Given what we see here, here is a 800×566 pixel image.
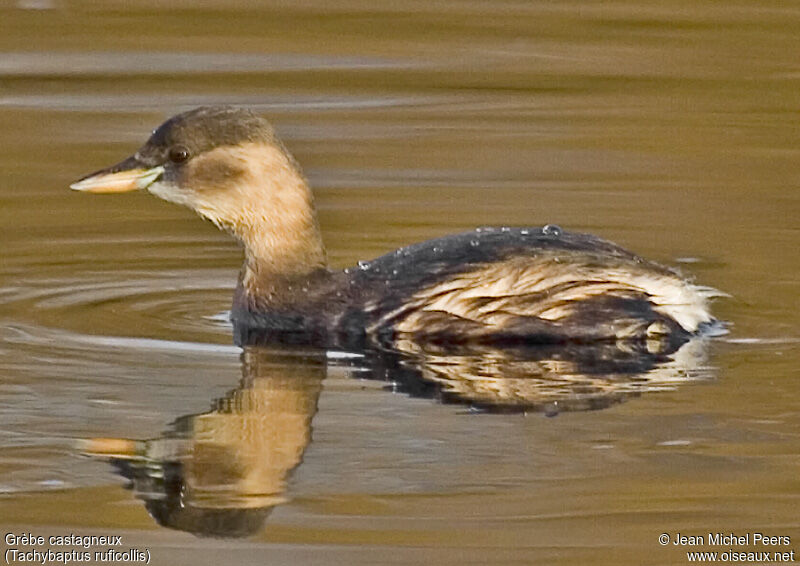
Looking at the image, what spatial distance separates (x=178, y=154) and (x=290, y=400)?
175cm

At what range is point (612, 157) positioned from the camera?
1116 cm

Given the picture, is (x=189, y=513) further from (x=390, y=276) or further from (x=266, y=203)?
(x=266, y=203)

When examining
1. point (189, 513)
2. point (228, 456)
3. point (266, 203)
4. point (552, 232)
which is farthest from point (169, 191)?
point (189, 513)

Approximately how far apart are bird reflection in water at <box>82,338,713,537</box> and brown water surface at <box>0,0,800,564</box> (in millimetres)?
20

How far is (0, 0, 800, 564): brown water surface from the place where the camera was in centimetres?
593

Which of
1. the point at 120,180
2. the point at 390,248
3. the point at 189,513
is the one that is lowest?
the point at 189,513

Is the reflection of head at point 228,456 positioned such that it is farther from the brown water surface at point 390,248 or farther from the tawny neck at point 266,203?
the tawny neck at point 266,203

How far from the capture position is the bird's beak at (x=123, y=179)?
331 inches

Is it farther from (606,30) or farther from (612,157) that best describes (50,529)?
(606,30)

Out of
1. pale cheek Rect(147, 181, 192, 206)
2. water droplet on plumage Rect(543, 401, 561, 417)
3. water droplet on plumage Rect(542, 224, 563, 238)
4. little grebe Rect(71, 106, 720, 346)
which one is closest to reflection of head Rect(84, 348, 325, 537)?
little grebe Rect(71, 106, 720, 346)

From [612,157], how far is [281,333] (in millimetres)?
3530

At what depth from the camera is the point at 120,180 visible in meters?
8.42

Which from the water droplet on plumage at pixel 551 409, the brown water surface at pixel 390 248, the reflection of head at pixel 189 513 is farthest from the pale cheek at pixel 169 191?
the reflection of head at pixel 189 513

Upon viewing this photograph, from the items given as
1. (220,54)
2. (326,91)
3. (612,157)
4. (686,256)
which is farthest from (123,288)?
(220,54)
